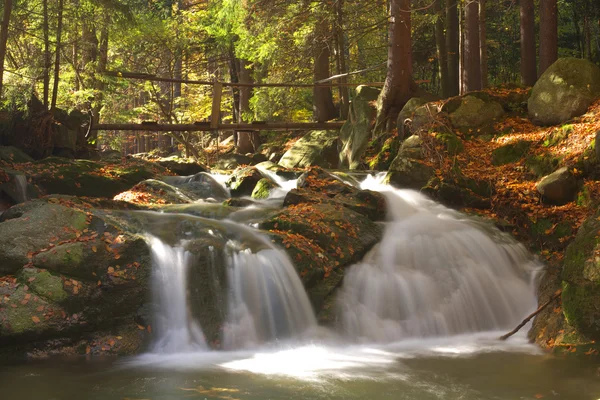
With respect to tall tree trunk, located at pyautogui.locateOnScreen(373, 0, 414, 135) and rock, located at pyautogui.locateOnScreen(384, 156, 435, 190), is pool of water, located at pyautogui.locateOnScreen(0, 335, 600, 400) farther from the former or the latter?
tall tree trunk, located at pyautogui.locateOnScreen(373, 0, 414, 135)

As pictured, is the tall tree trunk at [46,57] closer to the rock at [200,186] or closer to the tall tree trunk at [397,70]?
the rock at [200,186]

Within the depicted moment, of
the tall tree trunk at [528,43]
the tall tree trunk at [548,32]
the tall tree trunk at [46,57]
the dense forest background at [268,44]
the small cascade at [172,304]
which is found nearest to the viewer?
the small cascade at [172,304]

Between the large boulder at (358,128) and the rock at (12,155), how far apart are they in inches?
326

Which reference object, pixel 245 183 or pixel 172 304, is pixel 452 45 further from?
pixel 172 304

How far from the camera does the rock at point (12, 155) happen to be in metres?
13.0

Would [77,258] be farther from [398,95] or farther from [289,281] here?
[398,95]

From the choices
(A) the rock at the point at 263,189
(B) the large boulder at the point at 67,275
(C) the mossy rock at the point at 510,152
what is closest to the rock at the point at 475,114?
(C) the mossy rock at the point at 510,152

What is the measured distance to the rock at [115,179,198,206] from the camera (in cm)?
1131

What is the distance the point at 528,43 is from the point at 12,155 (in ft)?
43.1

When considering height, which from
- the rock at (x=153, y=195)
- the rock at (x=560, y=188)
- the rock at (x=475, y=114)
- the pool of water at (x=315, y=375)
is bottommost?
the pool of water at (x=315, y=375)

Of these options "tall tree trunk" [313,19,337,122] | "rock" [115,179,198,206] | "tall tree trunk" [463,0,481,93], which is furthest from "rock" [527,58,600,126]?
"tall tree trunk" [313,19,337,122]

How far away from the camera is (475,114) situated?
13.7m

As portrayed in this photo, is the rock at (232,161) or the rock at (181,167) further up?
the rock at (232,161)

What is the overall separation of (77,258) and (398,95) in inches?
419
